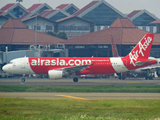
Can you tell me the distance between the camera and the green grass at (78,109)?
23553 millimetres

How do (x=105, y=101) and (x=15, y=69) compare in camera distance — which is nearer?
(x=105, y=101)

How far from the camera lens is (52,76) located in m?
55.3

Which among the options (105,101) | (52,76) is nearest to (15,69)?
(52,76)

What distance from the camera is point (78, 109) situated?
2709cm

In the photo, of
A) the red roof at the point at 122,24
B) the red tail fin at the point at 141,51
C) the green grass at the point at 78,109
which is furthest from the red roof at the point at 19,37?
the green grass at the point at 78,109

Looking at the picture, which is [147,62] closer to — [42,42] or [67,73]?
[67,73]

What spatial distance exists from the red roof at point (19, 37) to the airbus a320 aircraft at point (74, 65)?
41982mm

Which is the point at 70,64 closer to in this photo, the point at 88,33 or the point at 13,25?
the point at 13,25

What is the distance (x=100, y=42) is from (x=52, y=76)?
1645 inches

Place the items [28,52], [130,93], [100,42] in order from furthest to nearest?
[100,42], [28,52], [130,93]

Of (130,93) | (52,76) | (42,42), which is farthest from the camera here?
(42,42)

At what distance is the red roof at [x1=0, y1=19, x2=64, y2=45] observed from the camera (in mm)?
99250

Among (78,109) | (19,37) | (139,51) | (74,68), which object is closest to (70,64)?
(74,68)

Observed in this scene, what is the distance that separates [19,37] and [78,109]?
77.8 metres
